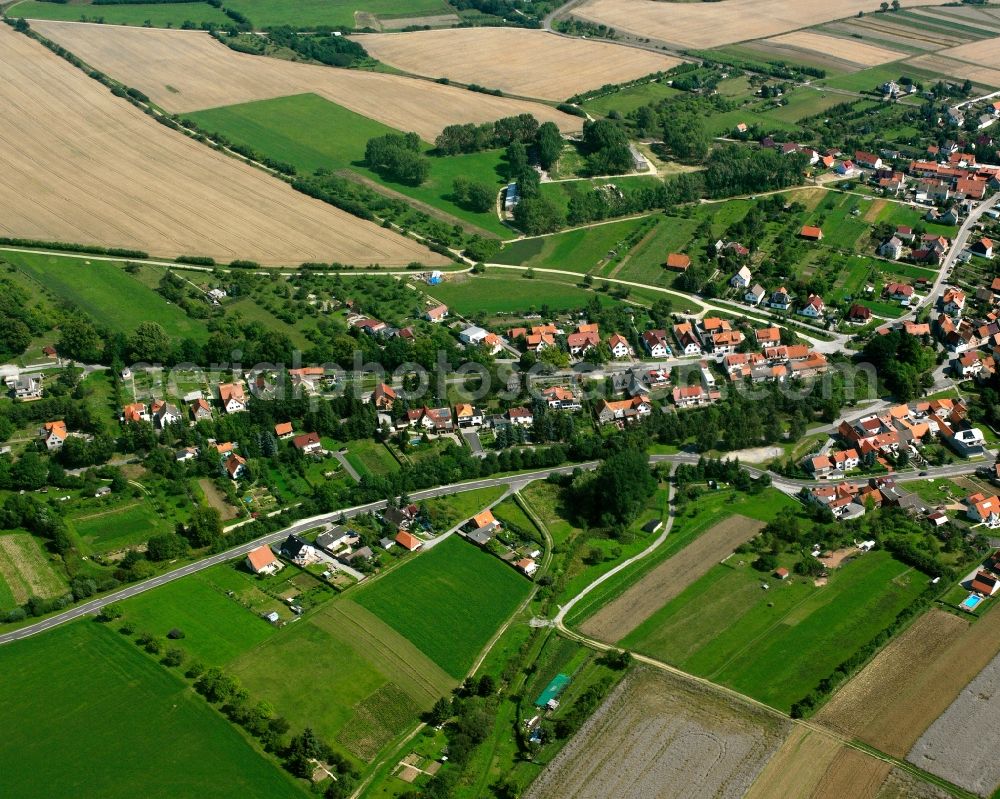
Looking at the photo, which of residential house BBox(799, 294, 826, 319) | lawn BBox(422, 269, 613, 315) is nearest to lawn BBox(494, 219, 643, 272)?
lawn BBox(422, 269, 613, 315)

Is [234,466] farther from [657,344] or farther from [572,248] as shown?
[572,248]

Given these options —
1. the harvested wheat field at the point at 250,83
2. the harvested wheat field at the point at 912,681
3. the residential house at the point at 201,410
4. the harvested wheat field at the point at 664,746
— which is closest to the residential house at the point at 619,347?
the residential house at the point at 201,410

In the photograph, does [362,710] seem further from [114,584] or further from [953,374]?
[953,374]

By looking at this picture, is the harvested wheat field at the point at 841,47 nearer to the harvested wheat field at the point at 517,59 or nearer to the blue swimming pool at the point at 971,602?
the harvested wheat field at the point at 517,59

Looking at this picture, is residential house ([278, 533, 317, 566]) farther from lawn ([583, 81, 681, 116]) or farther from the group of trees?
lawn ([583, 81, 681, 116])

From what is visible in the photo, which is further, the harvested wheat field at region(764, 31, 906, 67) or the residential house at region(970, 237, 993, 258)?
the harvested wheat field at region(764, 31, 906, 67)


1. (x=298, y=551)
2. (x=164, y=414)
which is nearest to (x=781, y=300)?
(x=298, y=551)
